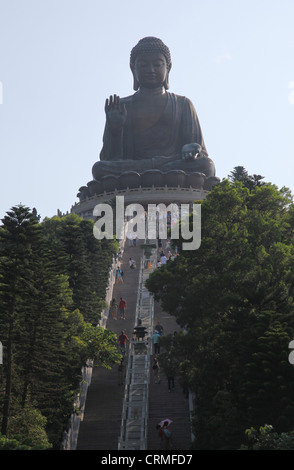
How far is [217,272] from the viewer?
63.3 ft

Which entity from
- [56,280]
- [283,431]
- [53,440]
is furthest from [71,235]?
[283,431]

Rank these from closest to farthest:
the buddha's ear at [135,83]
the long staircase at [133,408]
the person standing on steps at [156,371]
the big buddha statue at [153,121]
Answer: the long staircase at [133,408]
the person standing on steps at [156,371]
the big buddha statue at [153,121]
the buddha's ear at [135,83]

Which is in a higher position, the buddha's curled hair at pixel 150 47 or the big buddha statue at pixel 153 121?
the buddha's curled hair at pixel 150 47

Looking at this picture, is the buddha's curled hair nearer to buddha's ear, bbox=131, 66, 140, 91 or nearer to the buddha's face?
the buddha's face

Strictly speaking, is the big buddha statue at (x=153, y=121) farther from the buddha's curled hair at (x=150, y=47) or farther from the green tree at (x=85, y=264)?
the green tree at (x=85, y=264)

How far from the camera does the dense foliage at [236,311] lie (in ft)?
47.8

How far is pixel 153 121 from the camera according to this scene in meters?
50.0

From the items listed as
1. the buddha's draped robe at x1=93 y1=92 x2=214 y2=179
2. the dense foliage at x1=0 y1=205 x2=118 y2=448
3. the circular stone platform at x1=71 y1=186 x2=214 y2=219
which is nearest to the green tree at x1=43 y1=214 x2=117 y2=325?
the dense foliage at x1=0 y1=205 x2=118 y2=448

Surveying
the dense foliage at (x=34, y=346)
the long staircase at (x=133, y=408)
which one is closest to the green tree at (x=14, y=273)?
the dense foliage at (x=34, y=346)

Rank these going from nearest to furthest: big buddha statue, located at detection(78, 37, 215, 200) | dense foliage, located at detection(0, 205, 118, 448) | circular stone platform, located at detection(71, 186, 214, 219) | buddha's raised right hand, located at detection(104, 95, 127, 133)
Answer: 1. dense foliage, located at detection(0, 205, 118, 448)
2. circular stone platform, located at detection(71, 186, 214, 219)
3. buddha's raised right hand, located at detection(104, 95, 127, 133)
4. big buddha statue, located at detection(78, 37, 215, 200)

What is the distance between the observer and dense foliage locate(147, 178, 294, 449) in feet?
47.8

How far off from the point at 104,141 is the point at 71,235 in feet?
81.8

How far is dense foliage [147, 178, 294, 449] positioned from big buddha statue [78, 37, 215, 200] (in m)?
26.6
